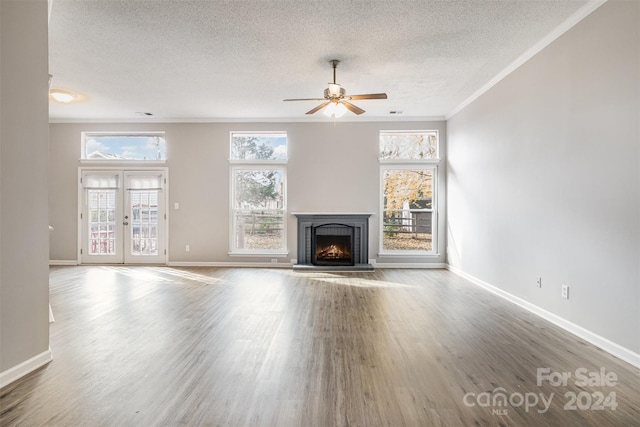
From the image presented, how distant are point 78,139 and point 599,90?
8482mm

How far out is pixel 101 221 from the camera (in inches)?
270

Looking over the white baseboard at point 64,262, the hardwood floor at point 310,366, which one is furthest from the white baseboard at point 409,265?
the white baseboard at point 64,262

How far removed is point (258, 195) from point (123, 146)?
3.06m

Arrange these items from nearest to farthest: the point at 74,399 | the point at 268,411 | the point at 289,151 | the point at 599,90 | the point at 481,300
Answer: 1. the point at 268,411
2. the point at 74,399
3. the point at 599,90
4. the point at 481,300
5. the point at 289,151

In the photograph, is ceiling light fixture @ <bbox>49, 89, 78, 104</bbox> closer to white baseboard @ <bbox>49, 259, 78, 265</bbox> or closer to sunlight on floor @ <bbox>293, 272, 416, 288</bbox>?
white baseboard @ <bbox>49, 259, 78, 265</bbox>

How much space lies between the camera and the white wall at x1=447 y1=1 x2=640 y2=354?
2.60 m

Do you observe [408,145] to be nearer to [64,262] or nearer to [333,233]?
[333,233]

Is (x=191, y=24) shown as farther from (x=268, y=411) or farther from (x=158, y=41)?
(x=268, y=411)

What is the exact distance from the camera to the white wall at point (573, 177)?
260cm

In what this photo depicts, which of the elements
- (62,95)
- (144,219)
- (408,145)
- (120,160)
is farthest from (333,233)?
(62,95)

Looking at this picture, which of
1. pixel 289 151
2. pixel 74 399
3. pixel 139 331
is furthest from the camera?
pixel 289 151

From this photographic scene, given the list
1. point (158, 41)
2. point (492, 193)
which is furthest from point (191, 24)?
point (492, 193)

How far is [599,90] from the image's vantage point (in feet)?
9.41

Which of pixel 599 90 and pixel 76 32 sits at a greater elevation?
pixel 76 32
